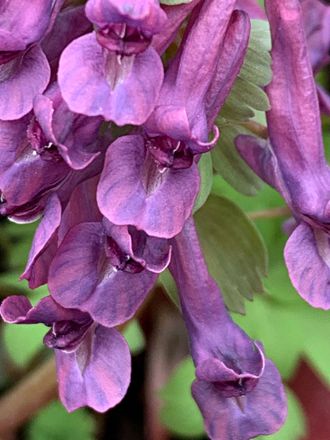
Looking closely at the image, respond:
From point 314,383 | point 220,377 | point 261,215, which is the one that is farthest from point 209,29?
point 314,383

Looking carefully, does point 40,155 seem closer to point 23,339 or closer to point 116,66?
point 116,66

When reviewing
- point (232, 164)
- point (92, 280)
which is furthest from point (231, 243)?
point (92, 280)

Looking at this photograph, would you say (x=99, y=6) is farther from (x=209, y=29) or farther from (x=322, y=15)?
(x=322, y=15)

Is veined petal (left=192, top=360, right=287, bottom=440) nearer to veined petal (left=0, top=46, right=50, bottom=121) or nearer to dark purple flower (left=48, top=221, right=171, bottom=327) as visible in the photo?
dark purple flower (left=48, top=221, right=171, bottom=327)

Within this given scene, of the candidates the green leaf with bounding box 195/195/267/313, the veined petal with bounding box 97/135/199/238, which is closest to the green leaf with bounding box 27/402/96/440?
the green leaf with bounding box 195/195/267/313

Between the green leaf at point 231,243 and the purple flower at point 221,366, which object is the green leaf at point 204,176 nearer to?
the purple flower at point 221,366

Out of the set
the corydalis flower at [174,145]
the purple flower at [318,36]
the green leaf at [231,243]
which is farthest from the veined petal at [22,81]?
the purple flower at [318,36]
